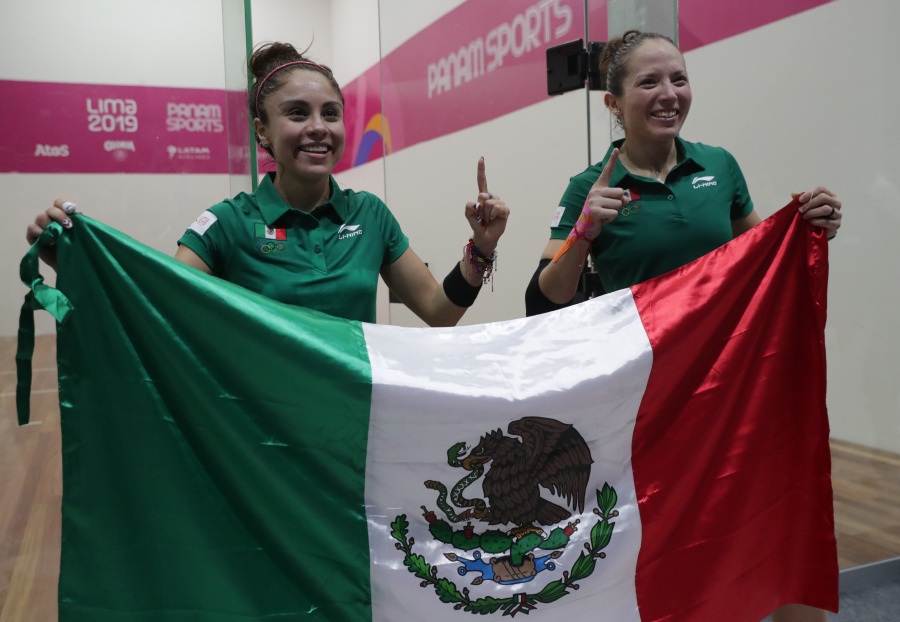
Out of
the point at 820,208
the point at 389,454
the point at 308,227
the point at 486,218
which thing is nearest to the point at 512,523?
the point at 389,454

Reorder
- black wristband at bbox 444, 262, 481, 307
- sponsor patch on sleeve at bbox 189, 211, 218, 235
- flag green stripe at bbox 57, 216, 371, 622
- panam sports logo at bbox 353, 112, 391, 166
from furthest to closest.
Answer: panam sports logo at bbox 353, 112, 391, 166
black wristband at bbox 444, 262, 481, 307
sponsor patch on sleeve at bbox 189, 211, 218, 235
flag green stripe at bbox 57, 216, 371, 622

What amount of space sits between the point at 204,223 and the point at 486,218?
56cm

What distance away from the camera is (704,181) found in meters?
1.82

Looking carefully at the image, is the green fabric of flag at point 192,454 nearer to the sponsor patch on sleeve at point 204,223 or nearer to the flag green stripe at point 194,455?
the flag green stripe at point 194,455

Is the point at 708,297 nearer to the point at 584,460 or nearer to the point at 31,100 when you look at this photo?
the point at 584,460

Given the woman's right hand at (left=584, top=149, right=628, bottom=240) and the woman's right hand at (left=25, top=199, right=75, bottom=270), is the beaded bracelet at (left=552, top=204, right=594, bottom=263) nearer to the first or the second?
the woman's right hand at (left=584, top=149, right=628, bottom=240)

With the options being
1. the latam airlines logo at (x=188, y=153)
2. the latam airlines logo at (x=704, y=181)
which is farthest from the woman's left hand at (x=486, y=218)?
the latam airlines logo at (x=188, y=153)

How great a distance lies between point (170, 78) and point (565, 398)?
1.66 m

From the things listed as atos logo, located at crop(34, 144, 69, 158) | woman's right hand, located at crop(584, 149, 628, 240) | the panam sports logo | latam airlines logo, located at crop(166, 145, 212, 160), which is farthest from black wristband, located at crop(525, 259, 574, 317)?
the panam sports logo

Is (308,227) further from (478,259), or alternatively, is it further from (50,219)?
(50,219)

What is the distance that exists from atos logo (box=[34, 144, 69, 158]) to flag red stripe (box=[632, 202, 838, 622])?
1.68 metres

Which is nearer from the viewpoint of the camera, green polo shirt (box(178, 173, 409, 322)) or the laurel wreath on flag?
the laurel wreath on flag

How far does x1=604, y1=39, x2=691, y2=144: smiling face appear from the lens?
179 cm

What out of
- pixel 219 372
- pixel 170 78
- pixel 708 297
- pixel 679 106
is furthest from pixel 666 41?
pixel 170 78
